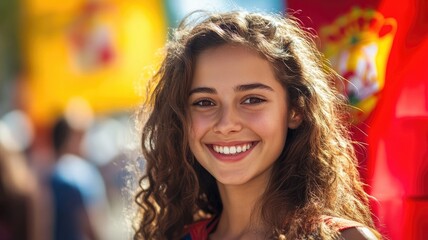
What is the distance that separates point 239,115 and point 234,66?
0.16 meters

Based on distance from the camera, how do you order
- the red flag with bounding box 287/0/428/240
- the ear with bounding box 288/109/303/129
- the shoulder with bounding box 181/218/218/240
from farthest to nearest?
1. the shoulder with bounding box 181/218/218/240
2. the ear with bounding box 288/109/303/129
3. the red flag with bounding box 287/0/428/240

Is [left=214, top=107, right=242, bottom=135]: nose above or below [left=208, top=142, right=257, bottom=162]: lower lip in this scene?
above

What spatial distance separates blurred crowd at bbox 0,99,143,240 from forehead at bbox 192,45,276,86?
65cm

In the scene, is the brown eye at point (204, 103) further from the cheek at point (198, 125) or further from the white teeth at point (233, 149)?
the white teeth at point (233, 149)

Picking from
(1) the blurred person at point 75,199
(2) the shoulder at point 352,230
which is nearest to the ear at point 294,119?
(2) the shoulder at point 352,230

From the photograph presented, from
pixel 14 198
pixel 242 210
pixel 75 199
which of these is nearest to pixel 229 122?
pixel 242 210

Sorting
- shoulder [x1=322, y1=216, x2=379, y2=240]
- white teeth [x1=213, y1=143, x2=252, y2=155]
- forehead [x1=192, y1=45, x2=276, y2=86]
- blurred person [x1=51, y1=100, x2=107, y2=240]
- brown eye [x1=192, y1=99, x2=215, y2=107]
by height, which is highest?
forehead [x1=192, y1=45, x2=276, y2=86]

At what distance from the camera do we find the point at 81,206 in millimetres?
5109

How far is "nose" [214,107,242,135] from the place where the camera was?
2.71 metres

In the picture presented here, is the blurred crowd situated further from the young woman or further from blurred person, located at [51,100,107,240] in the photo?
the young woman

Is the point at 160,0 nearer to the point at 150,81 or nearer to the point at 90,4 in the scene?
the point at 90,4

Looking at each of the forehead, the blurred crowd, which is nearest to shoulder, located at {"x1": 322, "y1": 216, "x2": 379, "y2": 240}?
the forehead

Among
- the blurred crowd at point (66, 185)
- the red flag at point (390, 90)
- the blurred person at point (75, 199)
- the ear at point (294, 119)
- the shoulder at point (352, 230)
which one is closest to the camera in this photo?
Result: the shoulder at point (352, 230)

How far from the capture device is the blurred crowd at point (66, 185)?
452 centimetres
